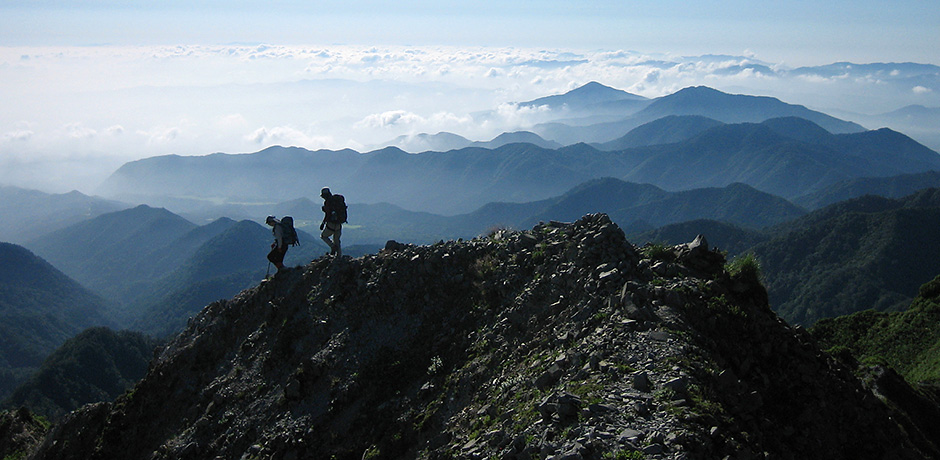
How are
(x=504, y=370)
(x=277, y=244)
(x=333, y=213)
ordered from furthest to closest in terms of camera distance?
(x=277, y=244), (x=333, y=213), (x=504, y=370)

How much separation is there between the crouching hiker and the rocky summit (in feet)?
2.31

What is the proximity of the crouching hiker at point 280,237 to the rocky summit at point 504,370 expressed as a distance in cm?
70

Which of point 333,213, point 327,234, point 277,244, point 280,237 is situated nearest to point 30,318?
point 277,244

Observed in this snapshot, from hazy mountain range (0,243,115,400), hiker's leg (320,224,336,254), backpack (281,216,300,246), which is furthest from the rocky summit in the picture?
hazy mountain range (0,243,115,400)

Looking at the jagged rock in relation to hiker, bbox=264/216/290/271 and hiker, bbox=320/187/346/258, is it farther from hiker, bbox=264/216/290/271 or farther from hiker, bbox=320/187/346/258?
hiker, bbox=264/216/290/271

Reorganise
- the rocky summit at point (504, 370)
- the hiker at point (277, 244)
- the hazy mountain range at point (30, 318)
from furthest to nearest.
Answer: the hazy mountain range at point (30, 318) → the hiker at point (277, 244) → the rocky summit at point (504, 370)

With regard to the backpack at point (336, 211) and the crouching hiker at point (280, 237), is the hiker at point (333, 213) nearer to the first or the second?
the backpack at point (336, 211)

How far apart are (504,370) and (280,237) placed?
9.96 meters

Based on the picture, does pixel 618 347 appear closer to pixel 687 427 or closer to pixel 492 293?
pixel 687 427

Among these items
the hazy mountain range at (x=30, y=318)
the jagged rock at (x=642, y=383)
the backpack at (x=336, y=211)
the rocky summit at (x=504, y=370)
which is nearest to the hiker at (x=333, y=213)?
the backpack at (x=336, y=211)

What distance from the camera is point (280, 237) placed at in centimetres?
1869

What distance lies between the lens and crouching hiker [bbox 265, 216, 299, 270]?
61.3 ft

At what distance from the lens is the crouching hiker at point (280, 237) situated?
61.3 ft

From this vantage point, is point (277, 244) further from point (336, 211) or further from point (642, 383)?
point (642, 383)
